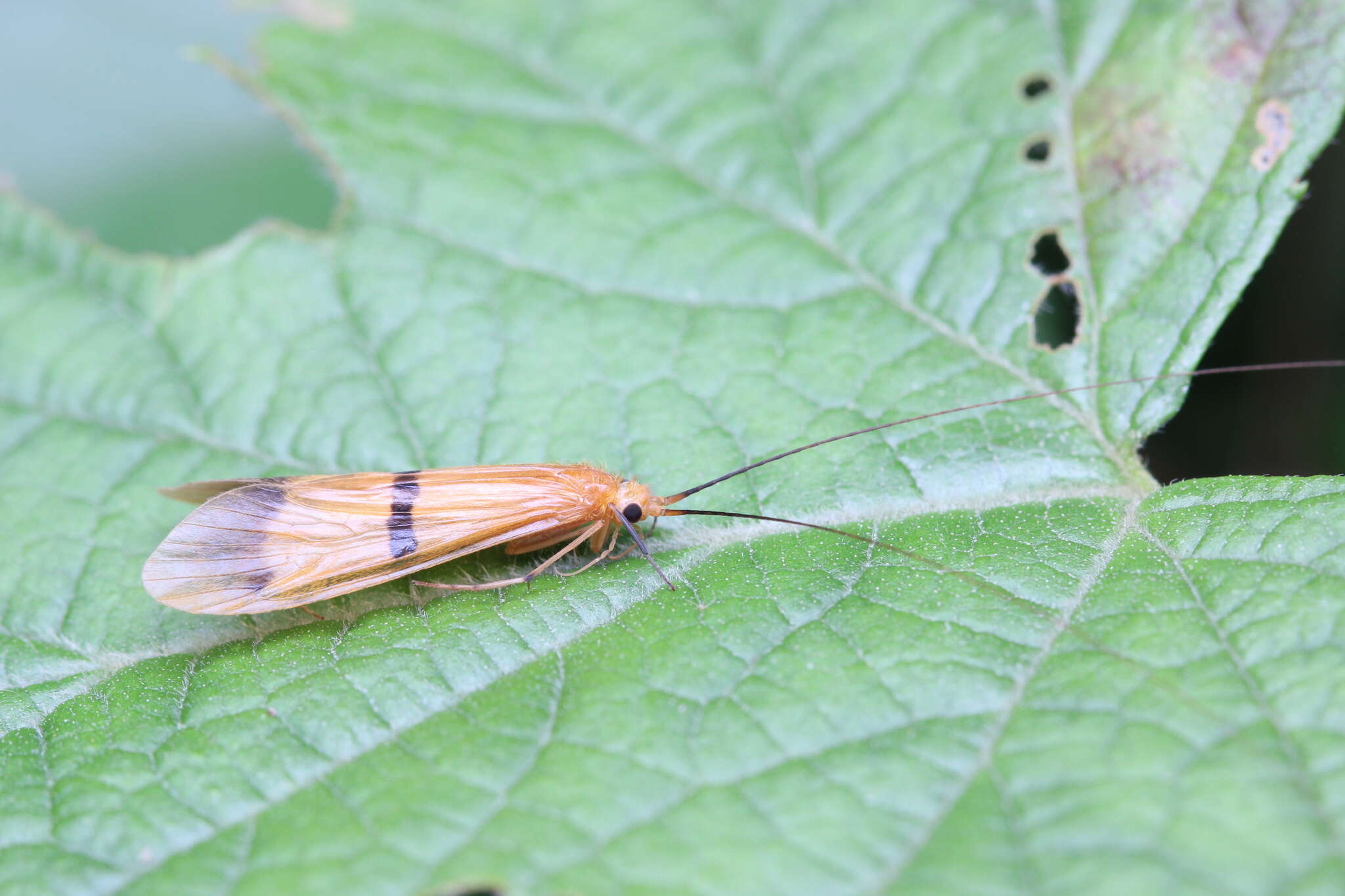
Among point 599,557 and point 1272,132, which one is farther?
point 1272,132

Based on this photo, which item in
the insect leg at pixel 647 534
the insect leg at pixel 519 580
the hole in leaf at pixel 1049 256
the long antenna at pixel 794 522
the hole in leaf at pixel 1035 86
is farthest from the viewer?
the hole in leaf at pixel 1035 86

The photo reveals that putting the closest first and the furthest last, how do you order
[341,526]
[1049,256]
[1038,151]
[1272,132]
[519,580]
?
[519,580]
[341,526]
[1272,132]
[1049,256]
[1038,151]

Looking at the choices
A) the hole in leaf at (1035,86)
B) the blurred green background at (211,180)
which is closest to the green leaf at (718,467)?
the hole in leaf at (1035,86)

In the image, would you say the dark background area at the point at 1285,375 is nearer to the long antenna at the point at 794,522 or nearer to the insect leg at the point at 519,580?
the long antenna at the point at 794,522

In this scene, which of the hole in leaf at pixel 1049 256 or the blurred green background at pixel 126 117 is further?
the blurred green background at pixel 126 117

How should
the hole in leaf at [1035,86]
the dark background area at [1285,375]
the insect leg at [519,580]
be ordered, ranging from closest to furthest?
1. the insect leg at [519,580]
2. the hole in leaf at [1035,86]
3. the dark background area at [1285,375]

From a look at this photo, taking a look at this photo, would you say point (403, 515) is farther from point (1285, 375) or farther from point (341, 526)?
point (1285, 375)

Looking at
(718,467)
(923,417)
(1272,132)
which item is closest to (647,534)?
(718,467)
